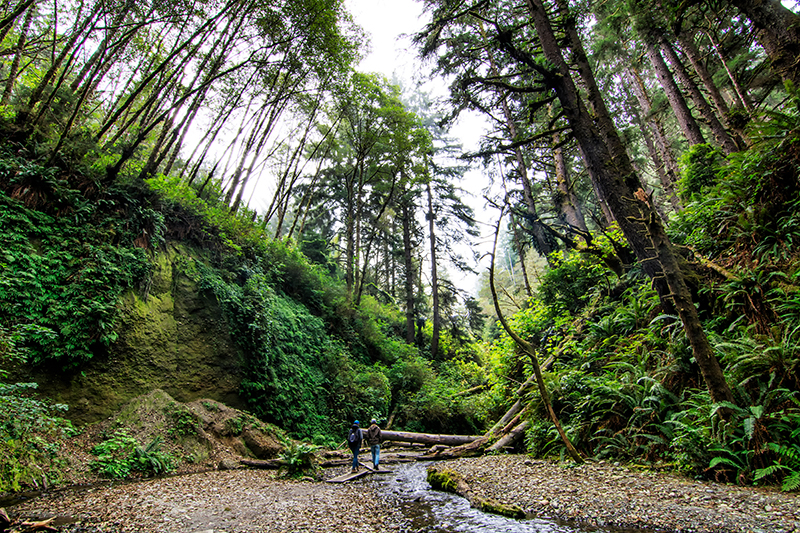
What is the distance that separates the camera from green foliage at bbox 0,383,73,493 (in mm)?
3978

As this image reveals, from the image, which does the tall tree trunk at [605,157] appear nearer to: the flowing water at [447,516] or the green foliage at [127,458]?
the flowing water at [447,516]

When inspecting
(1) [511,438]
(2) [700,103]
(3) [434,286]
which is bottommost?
(1) [511,438]

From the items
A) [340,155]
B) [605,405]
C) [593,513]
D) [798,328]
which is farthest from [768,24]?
[340,155]

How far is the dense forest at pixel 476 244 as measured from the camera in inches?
173

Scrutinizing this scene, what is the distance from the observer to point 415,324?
19453 millimetres

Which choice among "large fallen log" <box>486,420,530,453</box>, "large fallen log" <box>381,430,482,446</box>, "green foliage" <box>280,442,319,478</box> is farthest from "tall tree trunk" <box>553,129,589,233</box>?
"green foliage" <box>280,442,319,478</box>

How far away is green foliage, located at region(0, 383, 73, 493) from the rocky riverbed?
1.49 ft

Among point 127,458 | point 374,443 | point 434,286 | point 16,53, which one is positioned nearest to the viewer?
point 127,458

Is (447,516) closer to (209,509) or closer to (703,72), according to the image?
(209,509)

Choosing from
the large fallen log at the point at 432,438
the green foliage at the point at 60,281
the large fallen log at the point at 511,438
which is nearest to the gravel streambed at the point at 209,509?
the green foliage at the point at 60,281

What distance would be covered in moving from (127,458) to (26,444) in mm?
1441

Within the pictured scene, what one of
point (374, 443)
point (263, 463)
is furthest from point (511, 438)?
point (263, 463)

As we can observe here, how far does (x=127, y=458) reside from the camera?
17.9 ft

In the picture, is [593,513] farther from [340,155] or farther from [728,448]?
[340,155]
